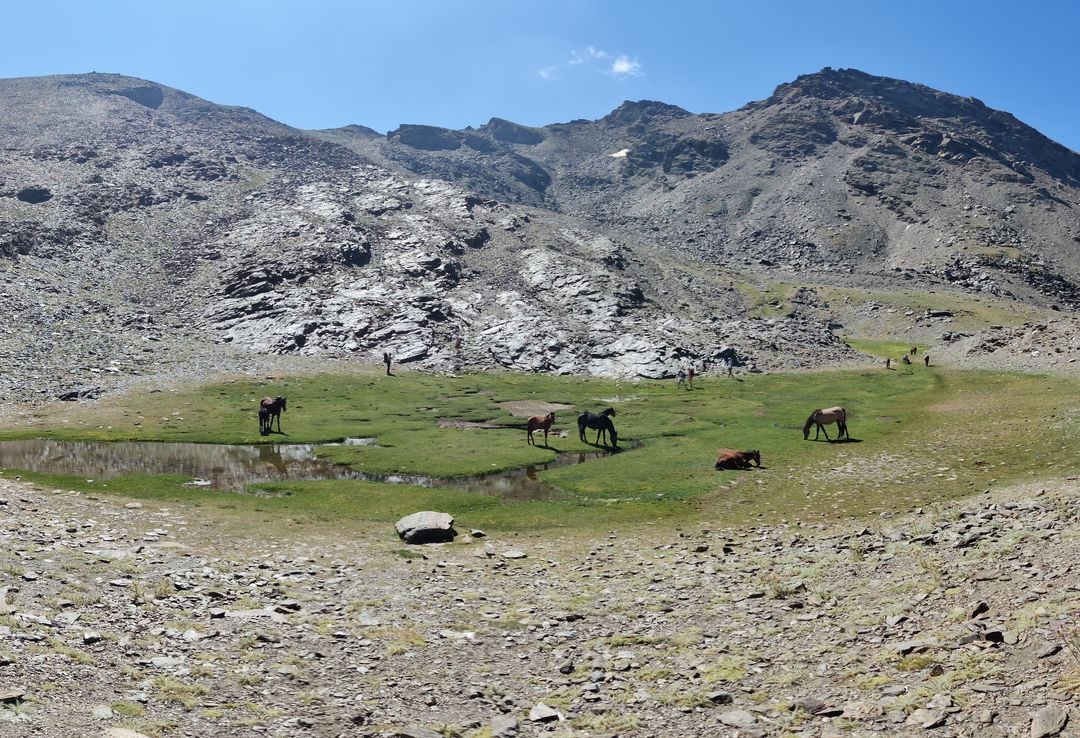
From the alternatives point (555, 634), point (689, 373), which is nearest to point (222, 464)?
point (555, 634)

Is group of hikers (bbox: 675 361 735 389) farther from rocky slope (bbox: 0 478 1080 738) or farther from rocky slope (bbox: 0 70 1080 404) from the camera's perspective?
rocky slope (bbox: 0 478 1080 738)

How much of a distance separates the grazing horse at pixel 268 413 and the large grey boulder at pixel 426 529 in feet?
85.0

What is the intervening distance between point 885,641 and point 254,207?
13428 centimetres

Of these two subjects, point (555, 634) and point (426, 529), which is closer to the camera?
point (555, 634)

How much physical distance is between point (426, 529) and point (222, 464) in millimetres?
20612

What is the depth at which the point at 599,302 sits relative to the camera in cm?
10000

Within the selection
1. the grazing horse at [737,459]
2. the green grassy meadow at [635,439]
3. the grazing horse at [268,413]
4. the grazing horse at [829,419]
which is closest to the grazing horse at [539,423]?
the green grassy meadow at [635,439]

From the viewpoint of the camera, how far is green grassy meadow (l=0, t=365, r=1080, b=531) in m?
28.9

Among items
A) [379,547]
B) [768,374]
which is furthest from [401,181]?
[379,547]

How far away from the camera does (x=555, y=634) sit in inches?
613

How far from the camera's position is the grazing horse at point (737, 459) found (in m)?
36.6

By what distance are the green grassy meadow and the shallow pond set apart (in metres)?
1.04

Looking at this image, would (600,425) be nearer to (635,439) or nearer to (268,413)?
(635,439)

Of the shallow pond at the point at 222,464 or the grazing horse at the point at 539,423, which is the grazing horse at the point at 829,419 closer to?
the shallow pond at the point at 222,464
